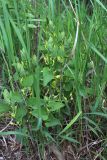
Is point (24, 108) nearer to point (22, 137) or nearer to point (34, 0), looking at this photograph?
point (22, 137)

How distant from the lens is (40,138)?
1.41 m

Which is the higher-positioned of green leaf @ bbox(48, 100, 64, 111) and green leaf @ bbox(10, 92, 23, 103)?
green leaf @ bbox(10, 92, 23, 103)

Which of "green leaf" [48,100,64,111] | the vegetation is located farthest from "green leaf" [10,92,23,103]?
"green leaf" [48,100,64,111]

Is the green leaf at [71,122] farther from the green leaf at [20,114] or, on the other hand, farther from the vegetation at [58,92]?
the green leaf at [20,114]

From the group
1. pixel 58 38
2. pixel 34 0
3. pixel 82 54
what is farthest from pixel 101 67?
pixel 34 0

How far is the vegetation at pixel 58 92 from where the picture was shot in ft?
4.40

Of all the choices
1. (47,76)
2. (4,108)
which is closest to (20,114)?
(4,108)

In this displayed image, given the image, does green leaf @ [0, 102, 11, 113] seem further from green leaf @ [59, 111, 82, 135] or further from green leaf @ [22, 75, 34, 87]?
green leaf @ [59, 111, 82, 135]

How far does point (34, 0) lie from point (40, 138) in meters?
0.67

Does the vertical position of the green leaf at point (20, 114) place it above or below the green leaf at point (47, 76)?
below

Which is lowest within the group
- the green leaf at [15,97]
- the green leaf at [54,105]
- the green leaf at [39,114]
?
the green leaf at [39,114]

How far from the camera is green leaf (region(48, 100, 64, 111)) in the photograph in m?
1.33

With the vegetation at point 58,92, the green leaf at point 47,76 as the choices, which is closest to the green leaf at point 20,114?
the vegetation at point 58,92

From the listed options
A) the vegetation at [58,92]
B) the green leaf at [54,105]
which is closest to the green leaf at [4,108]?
the vegetation at [58,92]
